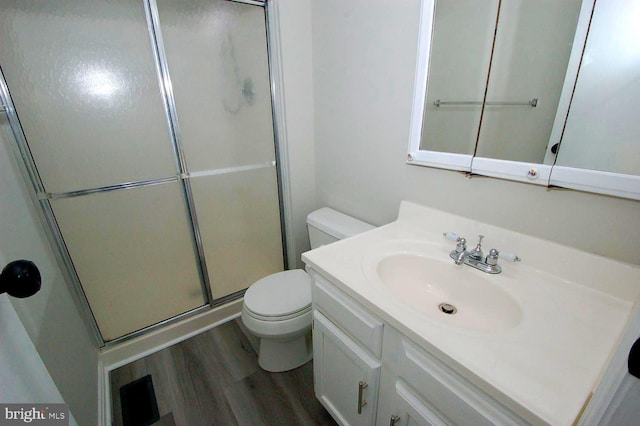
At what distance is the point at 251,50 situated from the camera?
5.53ft

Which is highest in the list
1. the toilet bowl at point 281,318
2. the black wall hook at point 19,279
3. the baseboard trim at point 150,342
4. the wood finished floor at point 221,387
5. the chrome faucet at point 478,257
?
the black wall hook at point 19,279

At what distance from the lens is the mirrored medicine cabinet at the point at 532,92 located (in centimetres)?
77

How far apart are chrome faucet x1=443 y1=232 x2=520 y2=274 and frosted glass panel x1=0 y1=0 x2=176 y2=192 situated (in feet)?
5.07

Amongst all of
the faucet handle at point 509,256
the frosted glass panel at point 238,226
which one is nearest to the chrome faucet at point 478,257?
the faucet handle at point 509,256

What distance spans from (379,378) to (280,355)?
2.80 feet

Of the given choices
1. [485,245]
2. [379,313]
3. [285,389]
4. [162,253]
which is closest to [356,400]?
[379,313]

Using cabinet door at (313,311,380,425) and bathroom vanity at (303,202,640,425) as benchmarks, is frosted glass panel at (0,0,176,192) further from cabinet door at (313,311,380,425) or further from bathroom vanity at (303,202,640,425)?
cabinet door at (313,311,380,425)

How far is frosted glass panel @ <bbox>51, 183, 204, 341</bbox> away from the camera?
145 cm

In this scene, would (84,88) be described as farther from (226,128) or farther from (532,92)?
(532,92)

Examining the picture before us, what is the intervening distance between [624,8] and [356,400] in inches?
55.6

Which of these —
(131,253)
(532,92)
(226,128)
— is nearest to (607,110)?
(532,92)

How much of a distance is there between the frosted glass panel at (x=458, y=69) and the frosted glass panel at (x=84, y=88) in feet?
4.43

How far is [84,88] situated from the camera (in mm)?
1302

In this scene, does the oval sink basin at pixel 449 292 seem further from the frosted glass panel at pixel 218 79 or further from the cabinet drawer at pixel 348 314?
the frosted glass panel at pixel 218 79
